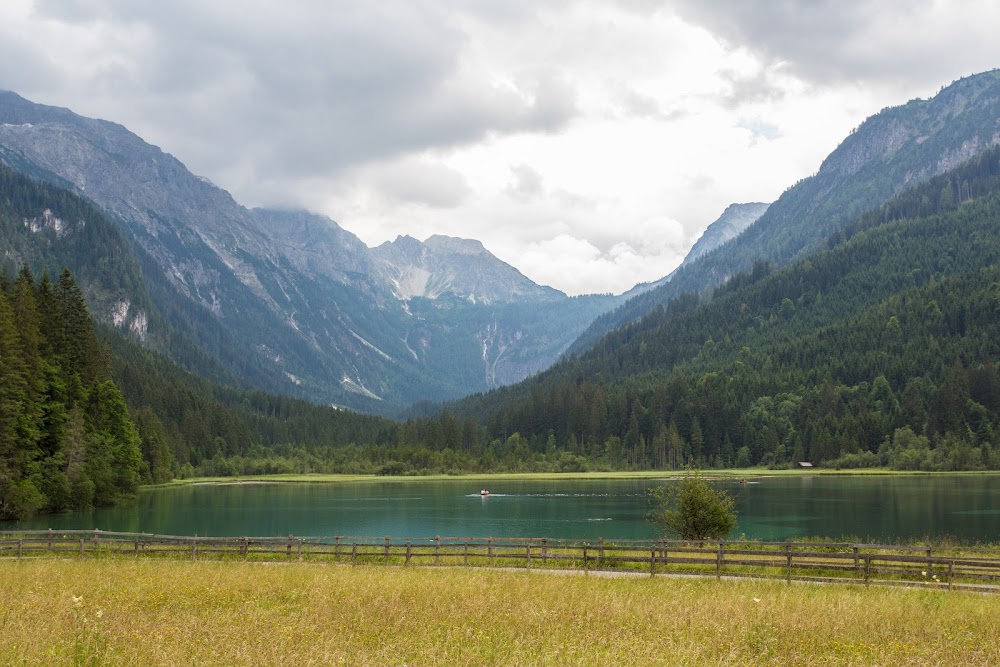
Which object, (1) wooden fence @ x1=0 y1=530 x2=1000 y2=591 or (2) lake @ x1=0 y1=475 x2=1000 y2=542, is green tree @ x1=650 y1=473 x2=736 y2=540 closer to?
(1) wooden fence @ x1=0 y1=530 x2=1000 y2=591

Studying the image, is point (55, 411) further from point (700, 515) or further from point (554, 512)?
point (700, 515)

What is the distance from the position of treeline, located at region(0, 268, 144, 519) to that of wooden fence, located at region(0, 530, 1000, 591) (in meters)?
30.4

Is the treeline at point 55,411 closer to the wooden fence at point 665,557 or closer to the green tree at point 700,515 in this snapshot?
the wooden fence at point 665,557

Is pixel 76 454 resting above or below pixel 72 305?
below

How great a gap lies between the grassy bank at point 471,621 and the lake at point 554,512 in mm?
41328

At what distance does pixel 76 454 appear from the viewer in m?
92.5

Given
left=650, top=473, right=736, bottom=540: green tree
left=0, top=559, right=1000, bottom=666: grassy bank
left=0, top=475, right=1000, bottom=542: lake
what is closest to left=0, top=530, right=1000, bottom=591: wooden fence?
left=650, top=473, right=736, bottom=540: green tree

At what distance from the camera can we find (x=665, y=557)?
136 ft

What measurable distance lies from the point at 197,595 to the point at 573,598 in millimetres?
13173

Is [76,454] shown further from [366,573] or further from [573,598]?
[573,598]

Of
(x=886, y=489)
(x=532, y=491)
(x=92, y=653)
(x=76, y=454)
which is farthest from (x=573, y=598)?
(x=532, y=491)

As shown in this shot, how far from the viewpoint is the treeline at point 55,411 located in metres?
77.6

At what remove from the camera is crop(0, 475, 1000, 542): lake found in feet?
251

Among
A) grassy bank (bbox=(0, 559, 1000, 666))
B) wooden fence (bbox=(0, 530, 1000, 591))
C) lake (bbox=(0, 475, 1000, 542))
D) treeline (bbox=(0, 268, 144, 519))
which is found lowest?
lake (bbox=(0, 475, 1000, 542))
